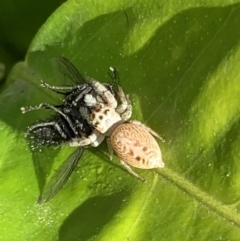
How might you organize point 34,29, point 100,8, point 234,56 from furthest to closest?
point 34,29 → point 100,8 → point 234,56

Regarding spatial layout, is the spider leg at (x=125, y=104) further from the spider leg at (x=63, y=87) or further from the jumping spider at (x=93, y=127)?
the spider leg at (x=63, y=87)

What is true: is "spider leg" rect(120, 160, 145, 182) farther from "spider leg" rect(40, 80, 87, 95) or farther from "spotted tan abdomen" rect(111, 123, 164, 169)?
"spider leg" rect(40, 80, 87, 95)

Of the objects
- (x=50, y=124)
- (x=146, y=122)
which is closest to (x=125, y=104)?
(x=146, y=122)

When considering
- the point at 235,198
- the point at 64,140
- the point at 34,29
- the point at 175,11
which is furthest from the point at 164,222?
the point at 34,29

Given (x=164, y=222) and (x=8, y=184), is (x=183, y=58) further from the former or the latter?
(x=8, y=184)

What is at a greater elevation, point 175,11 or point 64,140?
point 175,11

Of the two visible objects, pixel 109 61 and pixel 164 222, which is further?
pixel 109 61

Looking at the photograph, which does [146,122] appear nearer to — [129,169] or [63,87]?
[129,169]
